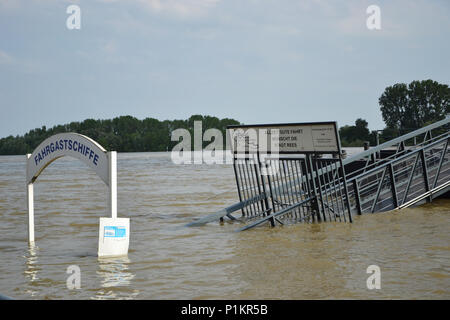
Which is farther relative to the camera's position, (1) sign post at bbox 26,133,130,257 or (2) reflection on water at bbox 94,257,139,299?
(1) sign post at bbox 26,133,130,257

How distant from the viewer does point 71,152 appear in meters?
9.19

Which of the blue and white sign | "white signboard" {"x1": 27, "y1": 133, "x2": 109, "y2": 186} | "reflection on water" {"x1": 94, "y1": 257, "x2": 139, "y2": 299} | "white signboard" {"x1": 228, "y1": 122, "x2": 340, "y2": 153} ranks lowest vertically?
"reflection on water" {"x1": 94, "y1": 257, "x2": 139, "y2": 299}

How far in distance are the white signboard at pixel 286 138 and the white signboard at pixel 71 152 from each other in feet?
12.1

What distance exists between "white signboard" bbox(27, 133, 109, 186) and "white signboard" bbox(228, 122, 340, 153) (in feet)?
12.1

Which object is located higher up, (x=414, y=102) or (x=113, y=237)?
(x=414, y=102)

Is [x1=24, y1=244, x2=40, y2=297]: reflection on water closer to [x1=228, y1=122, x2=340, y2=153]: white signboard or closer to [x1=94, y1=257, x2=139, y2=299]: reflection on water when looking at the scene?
[x1=94, y1=257, x2=139, y2=299]: reflection on water

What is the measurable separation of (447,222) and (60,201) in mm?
14284

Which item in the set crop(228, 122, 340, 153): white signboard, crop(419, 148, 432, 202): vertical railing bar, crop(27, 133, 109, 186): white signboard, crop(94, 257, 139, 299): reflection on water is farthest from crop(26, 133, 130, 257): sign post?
crop(419, 148, 432, 202): vertical railing bar

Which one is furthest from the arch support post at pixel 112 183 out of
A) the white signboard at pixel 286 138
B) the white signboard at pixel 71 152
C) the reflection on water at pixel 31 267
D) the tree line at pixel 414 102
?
the tree line at pixel 414 102

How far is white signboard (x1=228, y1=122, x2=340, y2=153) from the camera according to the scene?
34.1 ft

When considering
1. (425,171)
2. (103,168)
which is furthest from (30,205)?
(425,171)

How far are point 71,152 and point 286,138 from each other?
4138mm

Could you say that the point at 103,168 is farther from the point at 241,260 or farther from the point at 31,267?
the point at 241,260
